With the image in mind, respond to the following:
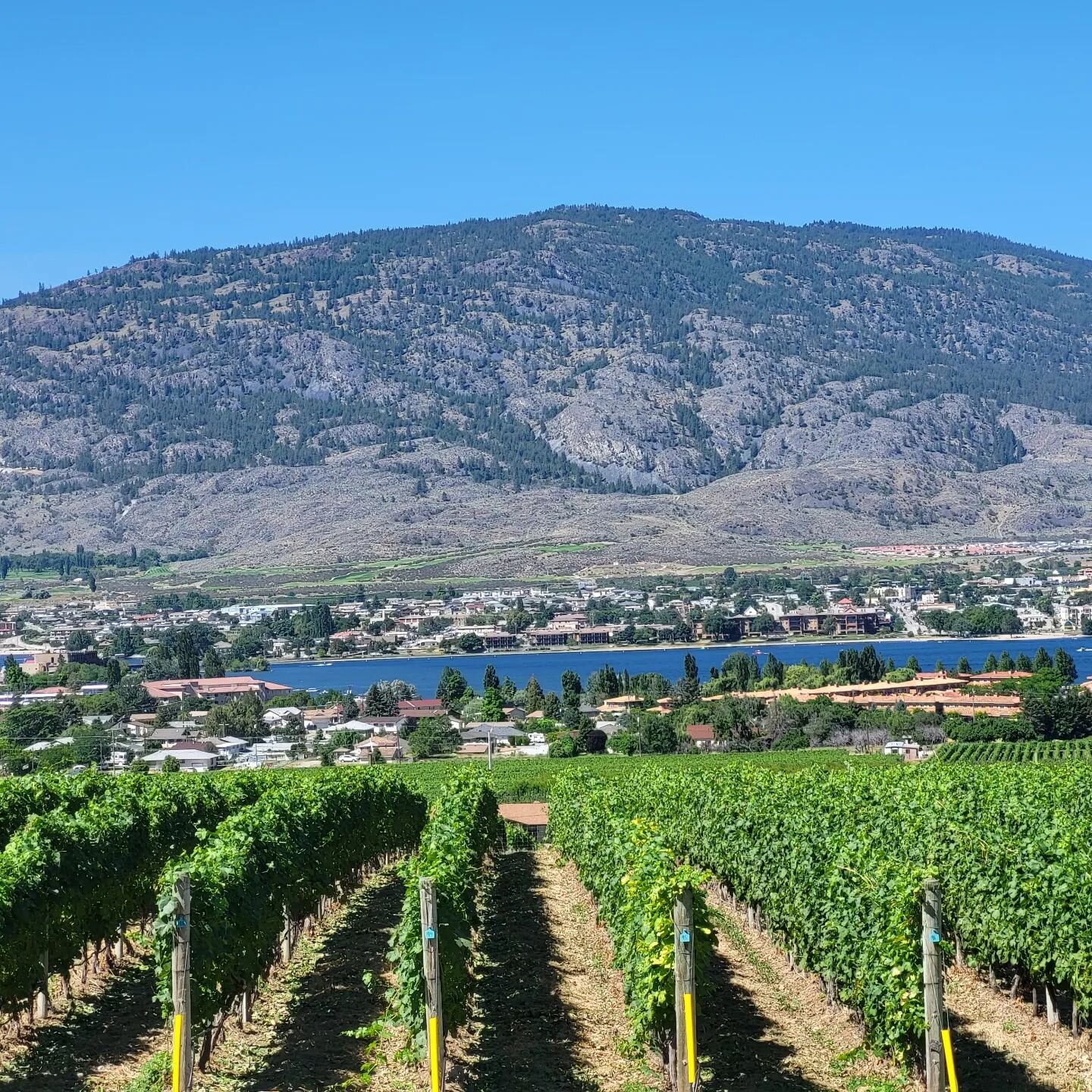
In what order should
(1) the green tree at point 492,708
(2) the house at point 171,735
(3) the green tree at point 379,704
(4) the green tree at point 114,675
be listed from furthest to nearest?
(4) the green tree at point 114,675 → (3) the green tree at point 379,704 → (1) the green tree at point 492,708 → (2) the house at point 171,735

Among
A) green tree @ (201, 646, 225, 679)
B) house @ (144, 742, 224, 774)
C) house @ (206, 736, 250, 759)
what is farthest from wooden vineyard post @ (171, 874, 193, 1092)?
green tree @ (201, 646, 225, 679)

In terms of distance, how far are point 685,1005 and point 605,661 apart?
166929mm

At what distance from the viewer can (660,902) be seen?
57.1 ft

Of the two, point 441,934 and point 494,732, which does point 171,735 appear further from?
point 441,934

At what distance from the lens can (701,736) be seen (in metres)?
89.8

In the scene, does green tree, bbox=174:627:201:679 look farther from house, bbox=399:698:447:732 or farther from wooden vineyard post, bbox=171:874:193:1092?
wooden vineyard post, bbox=171:874:193:1092

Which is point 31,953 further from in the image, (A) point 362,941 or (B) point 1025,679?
(B) point 1025,679

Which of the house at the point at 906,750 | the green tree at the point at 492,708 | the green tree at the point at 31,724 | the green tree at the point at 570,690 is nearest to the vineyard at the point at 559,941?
the house at the point at 906,750

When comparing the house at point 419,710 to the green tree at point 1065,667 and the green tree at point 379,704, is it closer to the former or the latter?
the green tree at point 379,704

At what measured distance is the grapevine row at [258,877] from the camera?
1791 centimetres

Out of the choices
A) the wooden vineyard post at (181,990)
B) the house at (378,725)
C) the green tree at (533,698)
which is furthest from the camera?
the green tree at (533,698)

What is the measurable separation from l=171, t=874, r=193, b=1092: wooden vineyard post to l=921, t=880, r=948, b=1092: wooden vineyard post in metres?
6.96

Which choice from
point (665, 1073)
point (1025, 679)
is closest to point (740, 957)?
point (665, 1073)

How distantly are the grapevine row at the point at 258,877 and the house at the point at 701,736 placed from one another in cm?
5162
